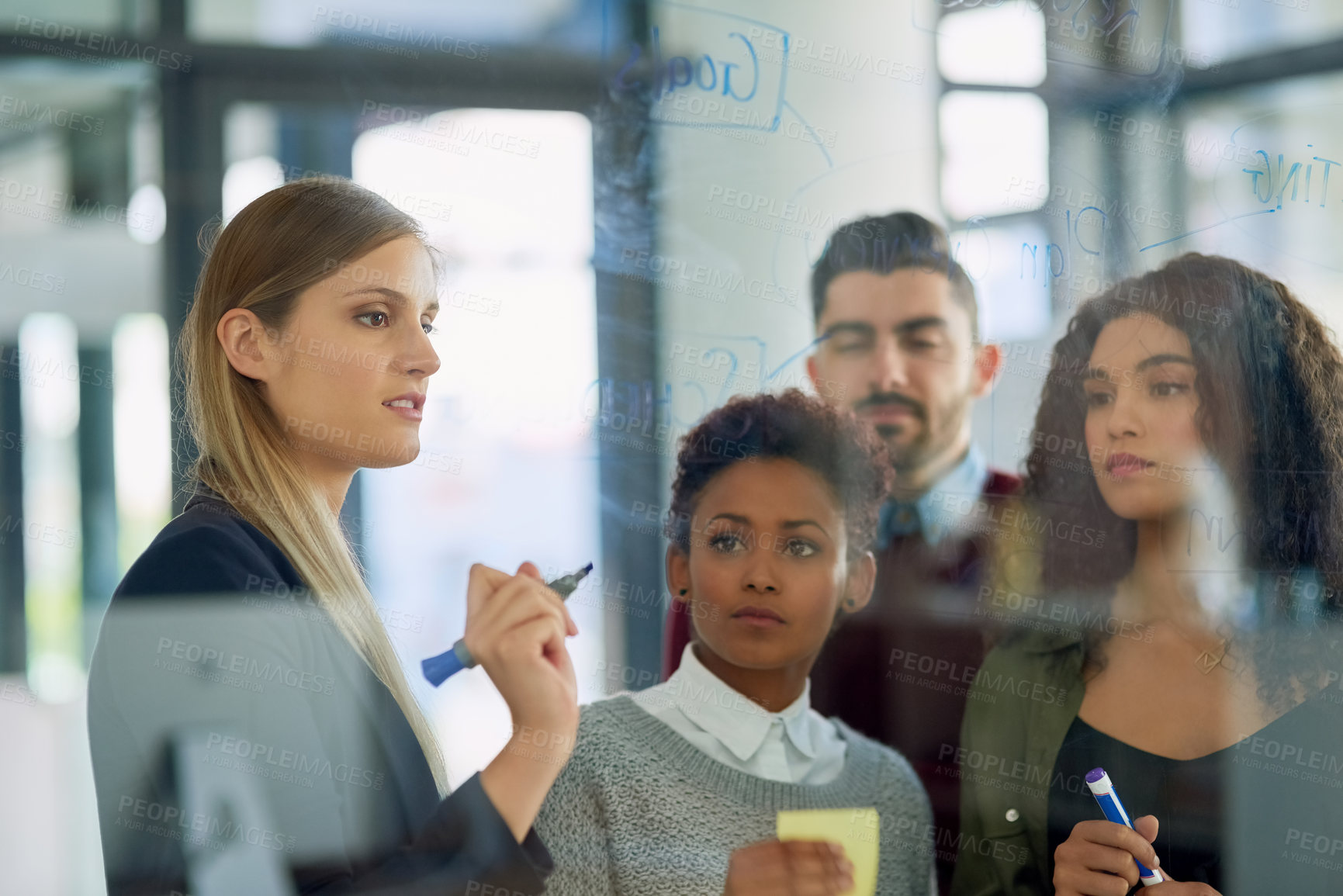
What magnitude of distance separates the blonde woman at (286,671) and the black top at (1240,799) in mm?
461

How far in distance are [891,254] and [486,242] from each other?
355 mm

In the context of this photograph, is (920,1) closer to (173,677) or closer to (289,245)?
(289,245)

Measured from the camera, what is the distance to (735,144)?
0.92m

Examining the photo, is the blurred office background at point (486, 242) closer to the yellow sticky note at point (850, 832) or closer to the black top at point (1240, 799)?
the yellow sticky note at point (850, 832)

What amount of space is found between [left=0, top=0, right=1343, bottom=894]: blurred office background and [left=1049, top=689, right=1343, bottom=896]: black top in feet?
0.96

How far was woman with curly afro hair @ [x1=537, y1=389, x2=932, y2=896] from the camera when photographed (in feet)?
2.73

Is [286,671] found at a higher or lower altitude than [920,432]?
lower

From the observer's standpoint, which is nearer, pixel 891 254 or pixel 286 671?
pixel 286 671

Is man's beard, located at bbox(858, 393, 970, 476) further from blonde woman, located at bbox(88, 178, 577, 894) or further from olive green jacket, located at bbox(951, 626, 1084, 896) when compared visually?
blonde woman, located at bbox(88, 178, 577, 894)

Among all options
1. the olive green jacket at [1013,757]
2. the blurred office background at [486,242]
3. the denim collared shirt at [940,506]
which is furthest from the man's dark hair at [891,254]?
the olive green jacket at [1013,757]

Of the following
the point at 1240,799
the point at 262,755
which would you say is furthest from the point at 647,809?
the point at 1240,799

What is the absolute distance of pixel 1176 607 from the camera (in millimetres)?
935

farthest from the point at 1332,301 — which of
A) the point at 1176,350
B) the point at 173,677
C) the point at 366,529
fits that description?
the point at 173,677

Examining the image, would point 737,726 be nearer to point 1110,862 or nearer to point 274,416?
point 1110,862
